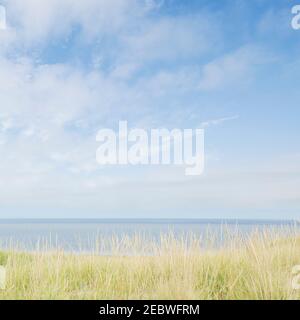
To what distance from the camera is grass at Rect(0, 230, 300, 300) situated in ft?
6.72

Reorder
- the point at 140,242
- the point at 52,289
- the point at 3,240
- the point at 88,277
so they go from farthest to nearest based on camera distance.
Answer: the point at 3,240 < the point at 140,242 < the point at 88,277 < the point at 52,289

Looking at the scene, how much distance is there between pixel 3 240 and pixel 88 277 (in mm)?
1417

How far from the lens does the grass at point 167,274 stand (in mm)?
2049

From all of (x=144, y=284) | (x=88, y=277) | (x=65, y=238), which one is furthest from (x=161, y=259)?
(x=65, y=238)

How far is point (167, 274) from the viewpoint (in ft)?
7.55

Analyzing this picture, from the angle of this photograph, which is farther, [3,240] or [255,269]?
[3,240]

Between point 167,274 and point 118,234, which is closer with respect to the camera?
point 167,274
